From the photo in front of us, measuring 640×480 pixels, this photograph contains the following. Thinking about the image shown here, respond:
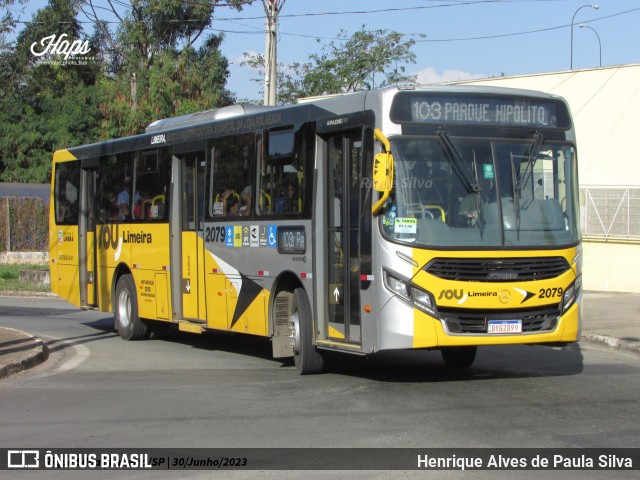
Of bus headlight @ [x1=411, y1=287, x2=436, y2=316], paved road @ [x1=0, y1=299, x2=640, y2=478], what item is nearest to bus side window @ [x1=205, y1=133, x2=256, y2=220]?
paved road @ [x1=0, y1=299, x2=640, y2=478]

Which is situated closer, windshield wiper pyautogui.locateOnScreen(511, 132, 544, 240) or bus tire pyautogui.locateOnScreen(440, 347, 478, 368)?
windshield wiper pyautogui.locateOnScreen(511, 132, 544, 240)

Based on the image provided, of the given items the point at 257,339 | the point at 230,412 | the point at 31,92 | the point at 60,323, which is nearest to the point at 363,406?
the point at 230,412

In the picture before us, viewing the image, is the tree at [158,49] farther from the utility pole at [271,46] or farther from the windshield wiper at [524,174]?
the windshield wiper at [524,174]

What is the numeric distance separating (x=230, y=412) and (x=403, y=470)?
2914 millimetres

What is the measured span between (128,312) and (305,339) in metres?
6.29

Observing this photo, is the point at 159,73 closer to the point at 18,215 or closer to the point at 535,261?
the point at 18,215

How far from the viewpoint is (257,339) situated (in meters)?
17.1

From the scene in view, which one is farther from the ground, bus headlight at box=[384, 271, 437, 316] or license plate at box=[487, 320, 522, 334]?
bus headlight at box=[384, 271, 437, 316]

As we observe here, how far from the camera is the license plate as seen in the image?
10.2 metres

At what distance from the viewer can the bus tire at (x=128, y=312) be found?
16703 mm

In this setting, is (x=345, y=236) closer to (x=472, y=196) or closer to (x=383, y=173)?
(x=383, y=173)

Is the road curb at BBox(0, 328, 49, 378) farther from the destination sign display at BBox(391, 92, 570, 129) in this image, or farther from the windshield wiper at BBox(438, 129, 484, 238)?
the windshield wiper at BBox(438, 129, 484, 238)

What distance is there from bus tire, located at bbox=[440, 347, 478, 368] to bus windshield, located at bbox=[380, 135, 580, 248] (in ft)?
8.36
